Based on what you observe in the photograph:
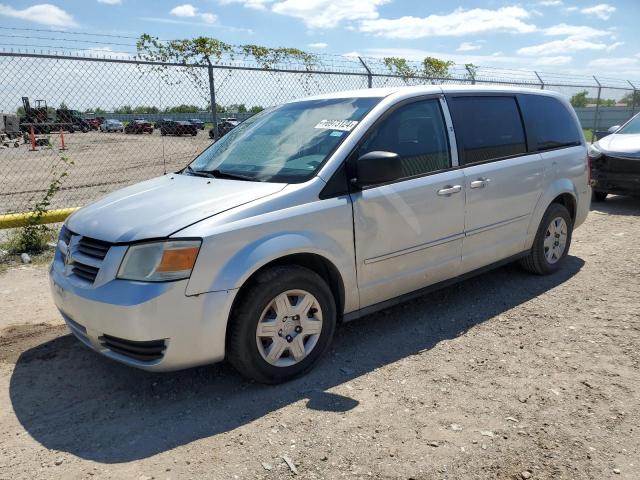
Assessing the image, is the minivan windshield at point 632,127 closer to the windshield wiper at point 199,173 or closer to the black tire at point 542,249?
the black tire at point 542,249

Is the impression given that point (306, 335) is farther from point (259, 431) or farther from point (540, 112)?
point (540, 112)

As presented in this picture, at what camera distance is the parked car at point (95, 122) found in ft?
A: 33.2

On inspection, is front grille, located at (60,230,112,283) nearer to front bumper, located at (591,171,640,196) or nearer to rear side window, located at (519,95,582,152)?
rear side window, located at (519,95,582,152)

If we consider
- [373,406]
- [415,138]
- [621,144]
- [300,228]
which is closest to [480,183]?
[415,138]

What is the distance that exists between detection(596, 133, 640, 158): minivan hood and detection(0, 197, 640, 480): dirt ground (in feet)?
15.7

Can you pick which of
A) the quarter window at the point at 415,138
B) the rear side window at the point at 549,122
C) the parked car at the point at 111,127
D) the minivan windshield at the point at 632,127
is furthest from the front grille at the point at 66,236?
the minivan windshield at the point at 632,127

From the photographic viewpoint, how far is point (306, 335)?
11.4 feet

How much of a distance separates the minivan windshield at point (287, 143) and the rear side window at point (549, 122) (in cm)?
→ 193

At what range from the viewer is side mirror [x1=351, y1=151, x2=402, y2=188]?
3.48m

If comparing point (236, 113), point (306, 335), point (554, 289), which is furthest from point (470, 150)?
point (236, 113)

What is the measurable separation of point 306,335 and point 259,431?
73cm

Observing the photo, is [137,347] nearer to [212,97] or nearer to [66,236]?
[66,236]

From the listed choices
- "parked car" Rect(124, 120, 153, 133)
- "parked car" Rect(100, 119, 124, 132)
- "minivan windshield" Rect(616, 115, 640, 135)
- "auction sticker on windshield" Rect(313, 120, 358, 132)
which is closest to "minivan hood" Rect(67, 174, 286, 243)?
"auction sticker on windshield" Rect(313, 120, 358, 132)

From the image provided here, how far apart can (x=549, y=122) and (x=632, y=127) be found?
542 centimetres
